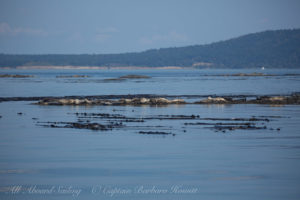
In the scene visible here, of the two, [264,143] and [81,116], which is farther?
[81,116]

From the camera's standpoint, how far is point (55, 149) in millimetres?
24250

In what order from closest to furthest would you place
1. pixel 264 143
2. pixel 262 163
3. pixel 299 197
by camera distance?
pixel 299 197, pixel 262 163, pixel 264 143

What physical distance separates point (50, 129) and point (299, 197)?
17.9 meters

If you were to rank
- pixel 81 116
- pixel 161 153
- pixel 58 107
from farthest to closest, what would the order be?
1. pixel 58 107
2. pixel 81 116
3. pixel 161 153

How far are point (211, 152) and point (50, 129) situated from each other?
1130 centimetres

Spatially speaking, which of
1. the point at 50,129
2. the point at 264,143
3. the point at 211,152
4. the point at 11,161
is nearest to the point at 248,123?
the point at 264,143

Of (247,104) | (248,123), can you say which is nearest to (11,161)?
(248,123)

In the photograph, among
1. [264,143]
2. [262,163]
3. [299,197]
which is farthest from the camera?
[264,143]

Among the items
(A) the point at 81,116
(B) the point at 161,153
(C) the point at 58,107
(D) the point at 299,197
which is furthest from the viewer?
(C) the point at 58,107

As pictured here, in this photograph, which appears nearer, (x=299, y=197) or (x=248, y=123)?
(x=299, y=197)

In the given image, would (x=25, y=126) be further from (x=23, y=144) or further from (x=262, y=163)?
(x=262, y=163)

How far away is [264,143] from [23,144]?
10674 mm

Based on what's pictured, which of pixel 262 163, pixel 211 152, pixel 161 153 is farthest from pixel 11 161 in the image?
pixel 262 163

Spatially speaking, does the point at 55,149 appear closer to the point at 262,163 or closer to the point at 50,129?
the point at 50,129
